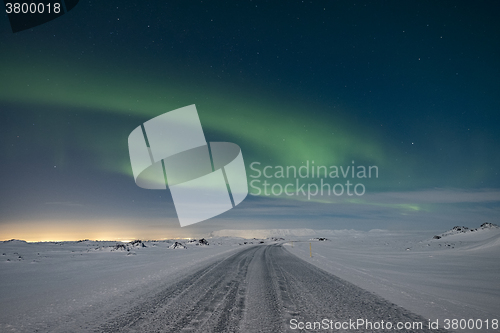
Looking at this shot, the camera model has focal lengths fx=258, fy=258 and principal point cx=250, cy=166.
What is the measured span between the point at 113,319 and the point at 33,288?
7.01 metres

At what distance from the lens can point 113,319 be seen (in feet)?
17.5

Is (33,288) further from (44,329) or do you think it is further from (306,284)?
(306,284)

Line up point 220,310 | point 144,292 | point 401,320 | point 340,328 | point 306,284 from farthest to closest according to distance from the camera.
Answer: point 306,284
point 144,292
point 220,310
point 401,320
point 340,328

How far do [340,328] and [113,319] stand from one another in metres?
4.53

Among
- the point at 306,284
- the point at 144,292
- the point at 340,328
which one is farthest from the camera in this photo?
the point at 306,284

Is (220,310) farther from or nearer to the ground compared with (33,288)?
farther from the ground

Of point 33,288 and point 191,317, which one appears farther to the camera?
point 33,288

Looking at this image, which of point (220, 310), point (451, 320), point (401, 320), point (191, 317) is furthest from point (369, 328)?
point (191, 317)

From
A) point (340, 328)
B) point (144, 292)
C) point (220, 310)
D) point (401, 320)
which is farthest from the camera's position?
point (144, 292)

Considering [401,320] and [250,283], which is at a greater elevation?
[401,320]

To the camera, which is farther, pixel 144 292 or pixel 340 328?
pixel 144 292

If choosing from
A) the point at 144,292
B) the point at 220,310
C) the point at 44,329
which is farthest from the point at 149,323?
the point at 144,292

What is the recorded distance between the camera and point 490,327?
200 inches

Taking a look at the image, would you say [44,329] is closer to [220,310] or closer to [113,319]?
[113,319]
